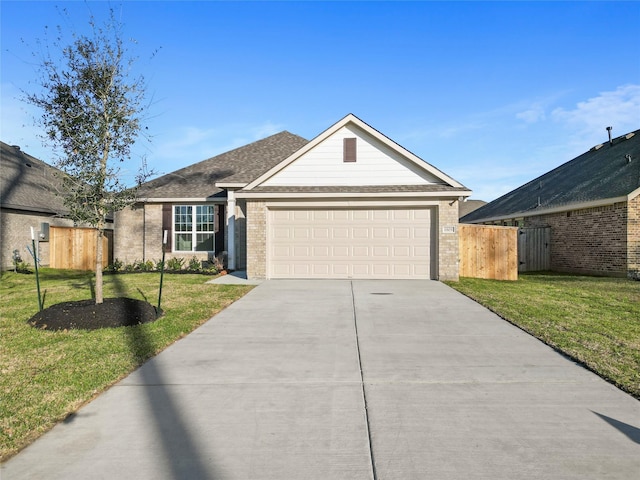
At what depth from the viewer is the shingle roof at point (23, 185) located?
1684cm

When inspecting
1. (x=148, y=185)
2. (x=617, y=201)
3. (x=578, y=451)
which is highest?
(x=148, y=185)

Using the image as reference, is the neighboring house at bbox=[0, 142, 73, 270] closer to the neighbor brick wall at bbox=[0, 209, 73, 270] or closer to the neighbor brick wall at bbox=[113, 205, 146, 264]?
the neighbor brick wall at bbox=[0, 209, 73, 270]

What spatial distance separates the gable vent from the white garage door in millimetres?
1789

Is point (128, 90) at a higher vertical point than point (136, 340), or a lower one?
higher

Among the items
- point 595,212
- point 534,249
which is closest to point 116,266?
point 534,249

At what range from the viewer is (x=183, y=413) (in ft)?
12.3

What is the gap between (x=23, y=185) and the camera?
18.4 m

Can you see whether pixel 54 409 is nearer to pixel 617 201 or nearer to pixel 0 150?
pixel 617 201

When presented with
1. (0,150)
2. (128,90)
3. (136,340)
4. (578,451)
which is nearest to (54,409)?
(136,340)

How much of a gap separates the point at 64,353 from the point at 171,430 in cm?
304

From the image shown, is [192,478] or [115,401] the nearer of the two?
[192,478]

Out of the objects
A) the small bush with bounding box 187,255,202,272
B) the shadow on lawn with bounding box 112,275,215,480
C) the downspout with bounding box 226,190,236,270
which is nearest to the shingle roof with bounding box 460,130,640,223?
the downspout with bounding box 226,190,236,270

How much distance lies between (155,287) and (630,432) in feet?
37.2

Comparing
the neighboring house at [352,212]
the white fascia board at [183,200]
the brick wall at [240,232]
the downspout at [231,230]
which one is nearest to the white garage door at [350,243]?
the neighboring house at [352,212]
